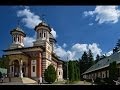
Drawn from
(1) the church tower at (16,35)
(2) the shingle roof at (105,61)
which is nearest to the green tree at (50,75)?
(1) the church tower at (16,35)

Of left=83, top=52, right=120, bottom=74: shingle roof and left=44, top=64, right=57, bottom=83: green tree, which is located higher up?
left=83, top=52, right=120, bottom=74: shingle roof

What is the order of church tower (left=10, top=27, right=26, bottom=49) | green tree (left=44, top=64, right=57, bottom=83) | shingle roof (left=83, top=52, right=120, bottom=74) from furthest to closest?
shingle roof (left=83, top=52, right=120, bottom=74)
green tree (left=44, top=64, right=57, bottom=83)
church tower (left=10, top=27, right=26, bottom=49)

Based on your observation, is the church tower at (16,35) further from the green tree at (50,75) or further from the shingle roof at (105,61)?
the shingle roof at (105,61)

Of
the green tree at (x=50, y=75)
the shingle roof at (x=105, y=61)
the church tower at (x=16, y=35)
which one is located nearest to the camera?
the church tower at (x=16, y=35)

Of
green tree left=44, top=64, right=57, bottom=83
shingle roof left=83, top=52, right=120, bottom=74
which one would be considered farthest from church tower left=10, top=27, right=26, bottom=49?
shingle roof left=83, top=52, right=120, bottom=74

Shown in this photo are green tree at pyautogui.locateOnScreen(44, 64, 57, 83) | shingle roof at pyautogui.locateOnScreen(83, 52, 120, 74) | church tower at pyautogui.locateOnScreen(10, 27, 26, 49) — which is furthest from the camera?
shingle roof at pyautogui.locateOnScreen(83, 52, 120, 74)

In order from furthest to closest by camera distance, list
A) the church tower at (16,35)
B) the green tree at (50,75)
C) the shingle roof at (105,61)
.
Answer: the shingle roof at (105,61)
the green tree at (50,75)
the church tower at (16,35)

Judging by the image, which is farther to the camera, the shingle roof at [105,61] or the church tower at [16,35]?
the shingle roof at [105,61]

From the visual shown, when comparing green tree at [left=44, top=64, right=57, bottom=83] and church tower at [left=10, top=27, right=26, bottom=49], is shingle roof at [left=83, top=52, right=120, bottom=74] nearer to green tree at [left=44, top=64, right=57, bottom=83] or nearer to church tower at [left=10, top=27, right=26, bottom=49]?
green tree at [left=44, top=64, right=57, bottom=83]

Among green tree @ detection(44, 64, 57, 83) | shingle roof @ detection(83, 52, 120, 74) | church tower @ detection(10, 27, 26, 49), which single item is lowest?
green tree @ detection(44, 64, 57, 83)

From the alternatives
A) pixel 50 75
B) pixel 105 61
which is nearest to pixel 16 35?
pixel 50 75
